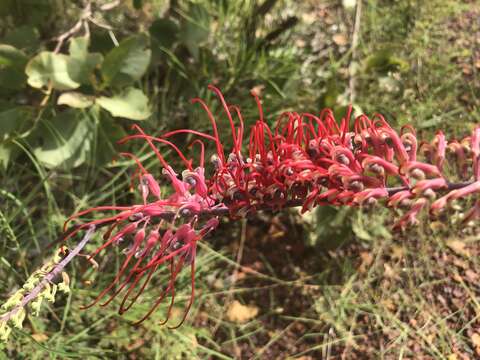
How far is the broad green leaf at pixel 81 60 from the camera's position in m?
1.80

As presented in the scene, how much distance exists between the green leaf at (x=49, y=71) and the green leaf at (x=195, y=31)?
501mm

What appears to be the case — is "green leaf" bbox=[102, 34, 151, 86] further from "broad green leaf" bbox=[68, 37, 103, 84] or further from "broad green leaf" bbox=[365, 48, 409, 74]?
"broad green leaf" bbox=[365, 48, 409, 74]

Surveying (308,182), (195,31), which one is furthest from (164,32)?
(308,182)

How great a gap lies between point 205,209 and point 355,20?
157cm

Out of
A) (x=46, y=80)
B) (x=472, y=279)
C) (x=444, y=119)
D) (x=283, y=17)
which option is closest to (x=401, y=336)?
(x=472, y=279)

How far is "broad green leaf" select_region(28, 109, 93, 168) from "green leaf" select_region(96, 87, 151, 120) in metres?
0.11

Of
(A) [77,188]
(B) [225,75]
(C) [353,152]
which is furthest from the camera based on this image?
(B) [225,75]

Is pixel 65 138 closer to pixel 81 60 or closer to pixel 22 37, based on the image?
pixel 81 60

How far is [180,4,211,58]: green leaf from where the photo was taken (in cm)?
216

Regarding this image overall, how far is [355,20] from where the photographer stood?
2467 mm

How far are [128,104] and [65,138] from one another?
0.76 ft

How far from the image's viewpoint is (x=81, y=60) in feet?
5.98

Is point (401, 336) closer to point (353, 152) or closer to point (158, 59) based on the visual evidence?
point (353, 152)

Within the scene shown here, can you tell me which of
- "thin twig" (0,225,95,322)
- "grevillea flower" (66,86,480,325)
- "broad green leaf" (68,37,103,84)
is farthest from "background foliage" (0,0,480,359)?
"grevillea flower" (66,86,480,325)
